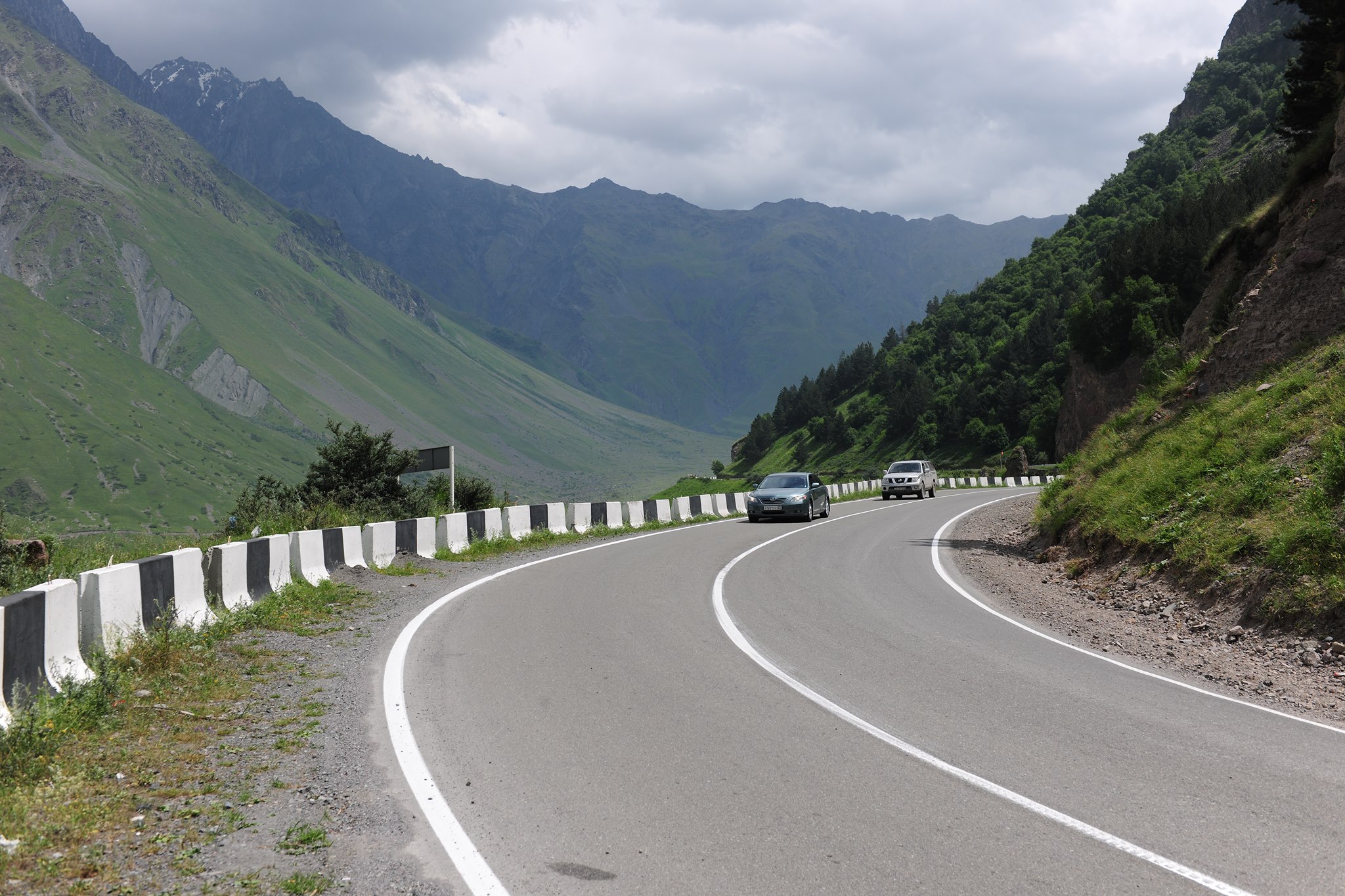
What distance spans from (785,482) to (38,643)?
84.1 feet

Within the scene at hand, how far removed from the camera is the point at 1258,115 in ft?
346

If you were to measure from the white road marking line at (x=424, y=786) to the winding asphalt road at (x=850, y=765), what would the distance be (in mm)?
43

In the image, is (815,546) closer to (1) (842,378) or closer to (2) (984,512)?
(2) (984,512)

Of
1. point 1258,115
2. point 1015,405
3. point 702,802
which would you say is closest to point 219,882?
point 702,802

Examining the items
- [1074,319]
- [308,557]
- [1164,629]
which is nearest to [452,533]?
[308,557]

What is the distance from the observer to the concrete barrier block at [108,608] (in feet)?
24.1

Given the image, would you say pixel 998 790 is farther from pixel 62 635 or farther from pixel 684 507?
pixel 684 507

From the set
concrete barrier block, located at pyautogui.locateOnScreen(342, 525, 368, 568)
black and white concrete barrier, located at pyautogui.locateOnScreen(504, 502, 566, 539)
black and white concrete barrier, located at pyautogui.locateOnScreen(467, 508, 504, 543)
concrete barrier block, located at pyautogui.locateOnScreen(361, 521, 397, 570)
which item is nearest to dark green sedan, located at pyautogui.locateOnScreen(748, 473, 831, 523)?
black and white concrete barrier, located at pyautogui.locateOnScreen(504, 502, 566, 539)

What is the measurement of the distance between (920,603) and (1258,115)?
117774 mm

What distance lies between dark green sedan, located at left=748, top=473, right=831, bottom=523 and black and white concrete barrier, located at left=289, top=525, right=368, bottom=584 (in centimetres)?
1601

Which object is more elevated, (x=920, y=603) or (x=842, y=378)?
(x=842, y=378)

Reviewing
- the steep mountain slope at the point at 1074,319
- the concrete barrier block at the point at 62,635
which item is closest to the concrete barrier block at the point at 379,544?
the concrete barrier block at the point at 62,635

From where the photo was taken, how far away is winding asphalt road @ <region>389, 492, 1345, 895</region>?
166 inches

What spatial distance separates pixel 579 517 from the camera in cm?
2578
